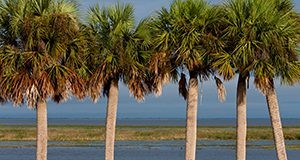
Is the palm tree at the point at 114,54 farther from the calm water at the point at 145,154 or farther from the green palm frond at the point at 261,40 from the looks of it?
the calm water at the point at 145,154

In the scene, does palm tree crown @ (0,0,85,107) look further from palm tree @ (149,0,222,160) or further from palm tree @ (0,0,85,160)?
palm tree @ (149,0,222,160)

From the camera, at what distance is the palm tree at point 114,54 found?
101ft

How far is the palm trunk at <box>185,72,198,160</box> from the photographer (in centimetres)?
2984

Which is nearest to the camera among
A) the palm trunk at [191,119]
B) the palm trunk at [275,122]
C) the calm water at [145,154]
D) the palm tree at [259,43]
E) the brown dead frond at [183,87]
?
the palm tree at [259,43]

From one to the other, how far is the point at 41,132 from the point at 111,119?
276 cm

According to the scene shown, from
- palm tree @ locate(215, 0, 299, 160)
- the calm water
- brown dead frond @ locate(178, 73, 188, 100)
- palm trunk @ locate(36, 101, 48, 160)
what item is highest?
palm tree @ locate(215, 0, 299, 160)

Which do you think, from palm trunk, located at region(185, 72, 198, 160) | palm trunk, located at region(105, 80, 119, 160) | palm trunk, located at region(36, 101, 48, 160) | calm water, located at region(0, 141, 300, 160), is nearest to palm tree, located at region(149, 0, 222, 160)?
palm trunk, located at region(185, 72, 198, 160)

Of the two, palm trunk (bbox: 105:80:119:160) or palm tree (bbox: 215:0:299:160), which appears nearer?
palm tree (bbox: 215:0:299:160)

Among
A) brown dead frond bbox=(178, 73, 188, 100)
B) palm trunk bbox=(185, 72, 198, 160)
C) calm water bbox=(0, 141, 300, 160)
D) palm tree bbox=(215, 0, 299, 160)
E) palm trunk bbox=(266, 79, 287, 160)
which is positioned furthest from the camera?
calm water bbox=(0, 141, 300, 160)

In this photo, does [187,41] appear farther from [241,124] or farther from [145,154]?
[145,154]

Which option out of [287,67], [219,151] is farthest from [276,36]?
[219,151]

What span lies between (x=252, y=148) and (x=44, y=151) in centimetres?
5011

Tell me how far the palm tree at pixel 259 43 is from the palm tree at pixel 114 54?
3.67 metres

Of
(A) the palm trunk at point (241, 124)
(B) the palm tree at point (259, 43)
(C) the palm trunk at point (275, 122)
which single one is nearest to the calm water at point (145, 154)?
(C) the palm trunk at point (275, 122)
